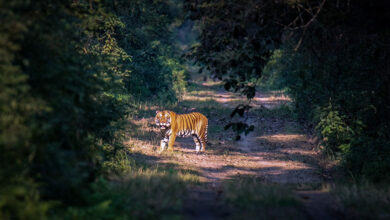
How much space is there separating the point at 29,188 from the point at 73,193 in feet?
2.82

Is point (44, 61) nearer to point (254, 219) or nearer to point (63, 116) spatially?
point (63, 116)

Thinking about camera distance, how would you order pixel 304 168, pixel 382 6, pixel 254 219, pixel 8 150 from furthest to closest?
pixel 304 168
pixel 382 6
pixel 254 219
pixel 8 150

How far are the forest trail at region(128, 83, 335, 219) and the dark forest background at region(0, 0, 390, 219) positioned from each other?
131 centimetres

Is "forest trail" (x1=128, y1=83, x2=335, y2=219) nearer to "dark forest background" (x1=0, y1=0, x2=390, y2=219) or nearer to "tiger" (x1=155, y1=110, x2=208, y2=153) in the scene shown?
"tiger" (x1=155, y1=110, x2=208, y2=153)

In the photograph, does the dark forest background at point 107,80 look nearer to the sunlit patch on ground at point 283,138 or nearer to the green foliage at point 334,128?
the green foliage at point 334,128

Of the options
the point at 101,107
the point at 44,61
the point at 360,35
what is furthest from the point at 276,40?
the point at 44,61

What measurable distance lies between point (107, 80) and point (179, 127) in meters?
6.35

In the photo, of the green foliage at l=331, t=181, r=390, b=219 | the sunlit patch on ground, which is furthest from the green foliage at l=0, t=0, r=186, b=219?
the sunlit patch on ground

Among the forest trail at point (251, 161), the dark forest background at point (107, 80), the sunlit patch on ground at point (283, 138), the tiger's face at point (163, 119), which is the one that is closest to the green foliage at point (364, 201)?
the forest trail at point (251, 161)

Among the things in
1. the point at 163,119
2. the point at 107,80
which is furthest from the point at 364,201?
the point at 163,119

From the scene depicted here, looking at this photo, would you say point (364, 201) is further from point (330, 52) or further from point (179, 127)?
point (179, 127)

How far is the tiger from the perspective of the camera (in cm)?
1550

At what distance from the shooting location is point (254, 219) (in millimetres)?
6434

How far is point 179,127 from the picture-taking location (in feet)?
52.6
